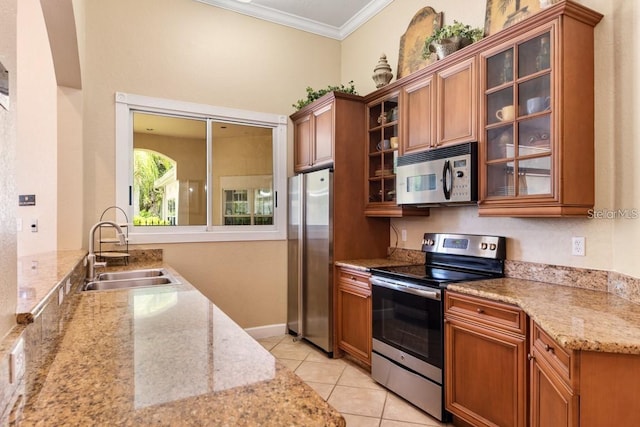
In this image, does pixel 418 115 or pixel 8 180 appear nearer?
pixel 8 180

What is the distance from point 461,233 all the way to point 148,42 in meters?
3.23

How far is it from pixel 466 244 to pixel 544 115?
1072mm

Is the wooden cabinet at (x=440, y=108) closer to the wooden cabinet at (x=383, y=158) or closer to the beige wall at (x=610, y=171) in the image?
the wooden cabinet at (x=383, y=158)

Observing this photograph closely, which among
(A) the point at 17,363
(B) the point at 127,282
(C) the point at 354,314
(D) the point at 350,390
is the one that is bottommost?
(D) the point at 350,390

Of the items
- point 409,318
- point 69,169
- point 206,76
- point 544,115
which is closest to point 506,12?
point 544,115

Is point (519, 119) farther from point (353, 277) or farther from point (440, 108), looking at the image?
point (353, 277)

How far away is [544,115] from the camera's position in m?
2.06

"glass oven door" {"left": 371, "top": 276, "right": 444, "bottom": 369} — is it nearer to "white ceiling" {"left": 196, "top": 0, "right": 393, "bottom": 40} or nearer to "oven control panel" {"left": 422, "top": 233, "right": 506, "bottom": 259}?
"oven control panel" {"left": 422, "top": 233, "right": 506, "bottom": 259}

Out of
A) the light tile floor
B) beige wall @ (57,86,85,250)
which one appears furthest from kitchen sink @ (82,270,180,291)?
the light tile floor

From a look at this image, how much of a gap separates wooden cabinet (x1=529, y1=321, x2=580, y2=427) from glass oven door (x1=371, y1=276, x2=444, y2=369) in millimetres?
622

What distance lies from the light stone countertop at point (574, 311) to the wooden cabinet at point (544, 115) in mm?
435

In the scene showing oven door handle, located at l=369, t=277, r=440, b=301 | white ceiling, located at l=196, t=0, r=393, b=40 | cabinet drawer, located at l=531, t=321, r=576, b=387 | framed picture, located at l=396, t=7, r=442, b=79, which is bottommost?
cabinet drawer, located at l=531, t=321, r=576, b=387

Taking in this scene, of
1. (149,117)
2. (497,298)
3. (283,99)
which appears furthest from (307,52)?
(497,298)

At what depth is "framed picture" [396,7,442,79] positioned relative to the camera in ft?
10.7
